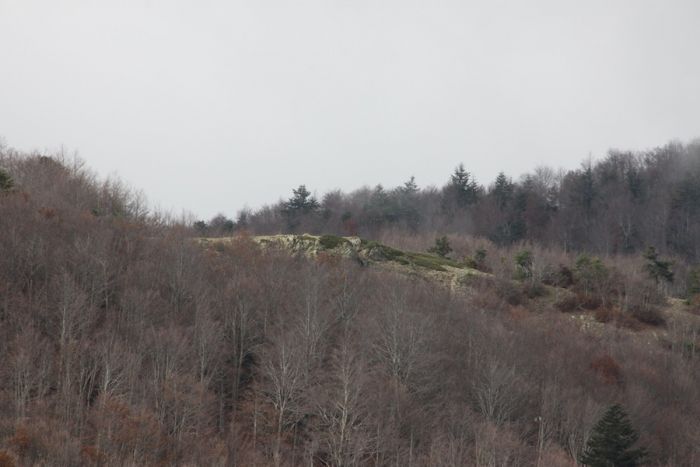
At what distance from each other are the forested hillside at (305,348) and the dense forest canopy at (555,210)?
21.4 meters

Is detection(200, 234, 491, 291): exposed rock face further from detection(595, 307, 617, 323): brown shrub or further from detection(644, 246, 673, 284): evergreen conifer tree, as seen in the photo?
detection(644, 246, 673, 284): evergreen conifer tree

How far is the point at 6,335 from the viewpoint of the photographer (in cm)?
3225

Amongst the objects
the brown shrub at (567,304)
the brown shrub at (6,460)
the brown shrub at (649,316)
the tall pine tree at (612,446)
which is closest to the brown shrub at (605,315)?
the brown shrub at (649,316)

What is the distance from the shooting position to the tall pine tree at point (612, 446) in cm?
2814

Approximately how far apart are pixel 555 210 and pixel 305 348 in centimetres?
7254

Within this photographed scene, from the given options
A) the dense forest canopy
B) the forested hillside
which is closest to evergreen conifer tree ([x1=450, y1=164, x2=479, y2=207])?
the dense forest canopy

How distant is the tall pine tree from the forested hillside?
0.70m

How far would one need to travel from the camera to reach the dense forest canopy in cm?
8725

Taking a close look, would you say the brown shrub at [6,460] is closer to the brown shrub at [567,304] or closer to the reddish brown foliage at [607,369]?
the reddish brown foliage at [607,369]

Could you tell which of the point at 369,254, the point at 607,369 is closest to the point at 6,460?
the point at 607,369

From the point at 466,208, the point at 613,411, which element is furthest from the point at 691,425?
the point at 466,208

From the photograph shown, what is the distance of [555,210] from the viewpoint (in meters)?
97.8

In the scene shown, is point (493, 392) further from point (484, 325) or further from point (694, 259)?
point (694, 259)

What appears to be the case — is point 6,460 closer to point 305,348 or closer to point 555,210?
point 305,348
